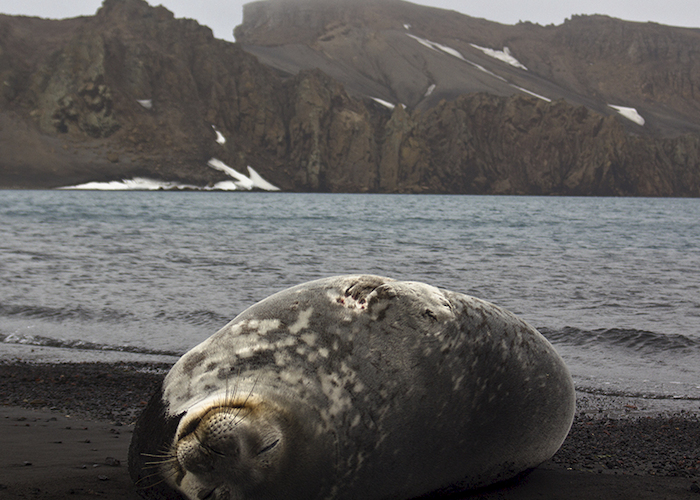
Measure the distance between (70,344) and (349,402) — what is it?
6.77 m

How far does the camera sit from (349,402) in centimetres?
277

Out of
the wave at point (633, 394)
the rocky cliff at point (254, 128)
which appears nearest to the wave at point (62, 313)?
the wave at point (633, 394)

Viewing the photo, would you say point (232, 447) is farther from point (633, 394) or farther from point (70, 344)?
point (70, 344)

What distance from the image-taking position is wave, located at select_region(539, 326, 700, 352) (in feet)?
28.0

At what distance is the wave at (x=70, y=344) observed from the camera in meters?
8.08

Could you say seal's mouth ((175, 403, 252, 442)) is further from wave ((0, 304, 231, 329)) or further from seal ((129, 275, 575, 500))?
wave ((0, 304, 231, 329))

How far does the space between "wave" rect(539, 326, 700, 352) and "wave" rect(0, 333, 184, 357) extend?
5473 millimetres

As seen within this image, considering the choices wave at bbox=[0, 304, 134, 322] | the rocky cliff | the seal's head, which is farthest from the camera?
the rocky cliff

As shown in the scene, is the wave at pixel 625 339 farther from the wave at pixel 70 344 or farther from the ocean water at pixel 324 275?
the wave at pixel 70 344

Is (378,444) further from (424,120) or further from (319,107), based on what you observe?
(424,120)

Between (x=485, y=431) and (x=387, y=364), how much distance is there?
2.38ft

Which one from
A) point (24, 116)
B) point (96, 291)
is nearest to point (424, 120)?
point (24, 116)

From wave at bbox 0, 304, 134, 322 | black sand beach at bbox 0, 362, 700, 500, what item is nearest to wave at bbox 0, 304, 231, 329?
wave at bbox 0, 304, 134, 322

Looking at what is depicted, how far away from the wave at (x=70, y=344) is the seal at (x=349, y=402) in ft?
17.0
